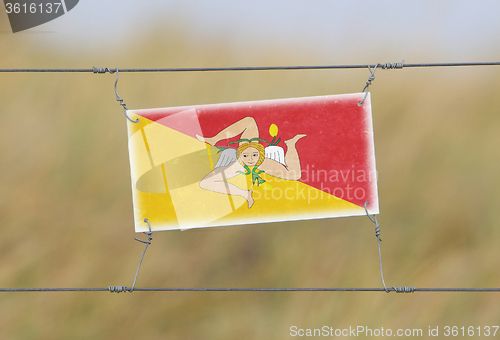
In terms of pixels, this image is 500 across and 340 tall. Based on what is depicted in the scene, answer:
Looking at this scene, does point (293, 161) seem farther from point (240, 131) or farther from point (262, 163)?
point (240, 131)

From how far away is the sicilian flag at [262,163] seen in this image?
1317 millimetres

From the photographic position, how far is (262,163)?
1.33 m

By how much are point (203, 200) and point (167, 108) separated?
0.34 meters

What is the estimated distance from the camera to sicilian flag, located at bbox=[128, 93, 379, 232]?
1.32 metres

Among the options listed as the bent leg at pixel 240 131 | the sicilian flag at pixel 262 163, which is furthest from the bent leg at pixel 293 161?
the bent leg at pixel 240 131

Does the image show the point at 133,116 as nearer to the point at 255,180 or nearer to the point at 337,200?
the point at 255,180

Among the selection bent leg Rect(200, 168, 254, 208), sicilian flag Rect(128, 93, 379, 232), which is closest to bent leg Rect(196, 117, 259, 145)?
sicilian flag Rect(128, 93, 379, 232)

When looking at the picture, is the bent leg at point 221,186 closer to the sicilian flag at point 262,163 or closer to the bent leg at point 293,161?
the sicilian flag at point 262,163

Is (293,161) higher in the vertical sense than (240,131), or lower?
lower

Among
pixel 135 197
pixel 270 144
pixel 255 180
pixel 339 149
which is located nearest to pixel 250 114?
pixel 270 144

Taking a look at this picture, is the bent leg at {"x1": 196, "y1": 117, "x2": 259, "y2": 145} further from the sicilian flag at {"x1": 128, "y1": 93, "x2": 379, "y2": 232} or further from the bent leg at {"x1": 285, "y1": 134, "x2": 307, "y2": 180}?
the bent leg at {"x1": 285, "y1": 134, "x2": 307, "y2": 180}

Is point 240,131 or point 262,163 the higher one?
point 240,131

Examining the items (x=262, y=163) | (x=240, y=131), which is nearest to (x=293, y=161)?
(x=262, y=163)

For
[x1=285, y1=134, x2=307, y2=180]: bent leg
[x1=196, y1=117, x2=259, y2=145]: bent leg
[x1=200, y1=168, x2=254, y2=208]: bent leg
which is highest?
[x1=196, y1=117, x2=259, y2=145]: bent leg
